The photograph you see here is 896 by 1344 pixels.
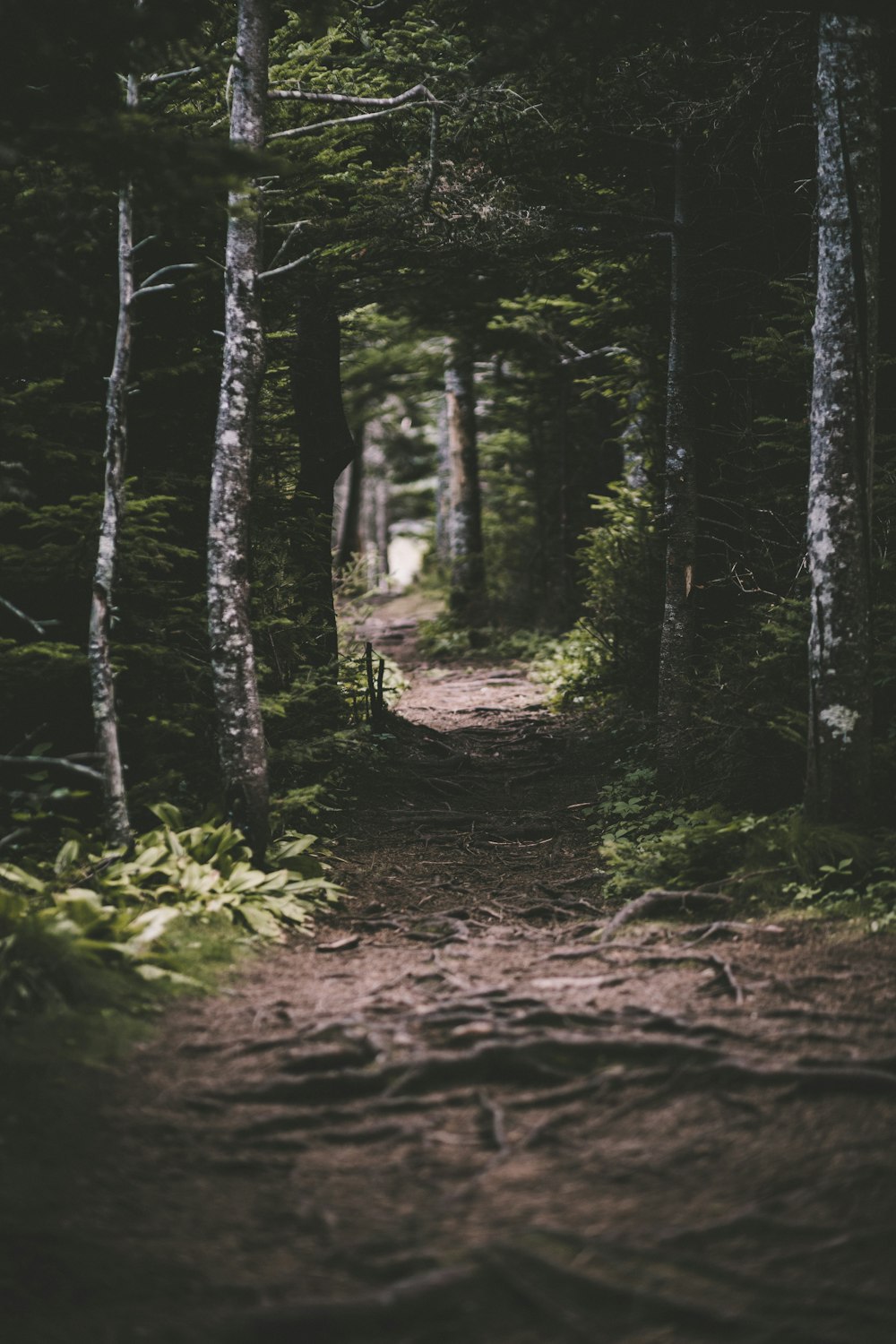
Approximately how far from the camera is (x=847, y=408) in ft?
24.4

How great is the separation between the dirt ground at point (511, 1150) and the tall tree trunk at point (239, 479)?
6.22 ft

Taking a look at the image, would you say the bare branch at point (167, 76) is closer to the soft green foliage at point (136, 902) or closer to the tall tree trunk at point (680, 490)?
the tall tree trunk at point (680, 490)

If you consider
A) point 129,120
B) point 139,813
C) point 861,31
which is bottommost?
point 139,813

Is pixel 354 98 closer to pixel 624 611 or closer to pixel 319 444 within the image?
pixel 319 444

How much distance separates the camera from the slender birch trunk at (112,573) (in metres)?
7.25

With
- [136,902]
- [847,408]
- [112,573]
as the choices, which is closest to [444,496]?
[847,408]

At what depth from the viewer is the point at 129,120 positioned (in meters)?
5.97

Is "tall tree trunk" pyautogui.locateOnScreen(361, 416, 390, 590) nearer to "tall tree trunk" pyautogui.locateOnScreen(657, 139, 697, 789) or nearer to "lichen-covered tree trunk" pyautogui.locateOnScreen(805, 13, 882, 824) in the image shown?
"tall tree trunk" pyautogui.locateOnScreen(657, 139, 697, 789)

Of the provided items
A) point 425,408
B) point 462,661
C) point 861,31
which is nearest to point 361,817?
point 861,31

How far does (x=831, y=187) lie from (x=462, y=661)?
14503mm

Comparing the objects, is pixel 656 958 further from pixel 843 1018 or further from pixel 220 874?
pixel 220 874

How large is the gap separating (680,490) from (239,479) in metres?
5.32

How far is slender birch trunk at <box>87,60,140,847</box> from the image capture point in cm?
725

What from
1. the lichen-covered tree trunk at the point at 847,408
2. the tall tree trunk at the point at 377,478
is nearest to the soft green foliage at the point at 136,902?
the lichen-covered tree trunk at the point at 847,408
